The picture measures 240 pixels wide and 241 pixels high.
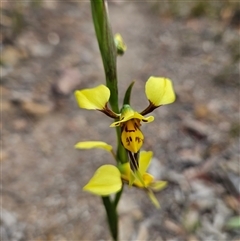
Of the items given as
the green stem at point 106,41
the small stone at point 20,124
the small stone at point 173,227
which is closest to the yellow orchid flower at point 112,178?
the green stem at point 106,41

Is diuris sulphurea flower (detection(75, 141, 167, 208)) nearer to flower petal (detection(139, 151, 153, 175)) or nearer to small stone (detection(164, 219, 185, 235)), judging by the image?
flower petal (detection(139, 151, 153, 175))

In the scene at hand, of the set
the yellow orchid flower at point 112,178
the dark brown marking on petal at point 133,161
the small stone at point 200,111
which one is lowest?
the small stone at point 200,111

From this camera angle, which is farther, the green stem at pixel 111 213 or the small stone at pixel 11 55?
the small stone at pixel 11 55

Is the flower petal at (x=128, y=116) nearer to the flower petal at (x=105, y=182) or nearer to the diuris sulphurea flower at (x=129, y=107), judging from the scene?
the diuris sulphurea flower at (x=129, y=107)

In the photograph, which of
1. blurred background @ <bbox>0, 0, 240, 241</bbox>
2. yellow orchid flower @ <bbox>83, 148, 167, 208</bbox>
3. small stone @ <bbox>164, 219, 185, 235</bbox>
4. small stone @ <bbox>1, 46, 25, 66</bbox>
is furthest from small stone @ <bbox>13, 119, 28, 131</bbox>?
yellow orchid flower @ <bbox>83, 148, 167, 208</bbox>

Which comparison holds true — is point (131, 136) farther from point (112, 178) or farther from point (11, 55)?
point (11, 55)

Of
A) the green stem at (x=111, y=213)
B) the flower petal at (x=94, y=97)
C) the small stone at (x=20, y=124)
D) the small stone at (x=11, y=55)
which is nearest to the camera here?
the flower petal at (x=94, y=97)

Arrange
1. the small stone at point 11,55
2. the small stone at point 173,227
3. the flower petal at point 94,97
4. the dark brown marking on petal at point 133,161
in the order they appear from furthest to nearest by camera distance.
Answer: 1. the small stone at point 11,55
2. the small stone at point 173,227
3. the dark brown marking on petal at point 133,161
4. the flower petal at point 94,97
